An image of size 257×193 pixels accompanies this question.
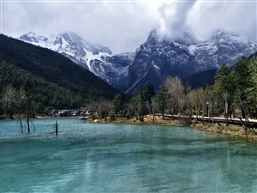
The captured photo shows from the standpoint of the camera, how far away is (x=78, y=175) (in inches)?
1682

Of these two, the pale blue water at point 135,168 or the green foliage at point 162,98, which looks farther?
the green foliage at point 162,98

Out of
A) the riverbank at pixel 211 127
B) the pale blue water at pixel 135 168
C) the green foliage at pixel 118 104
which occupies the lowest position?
the pale blue water at pixel 135 168

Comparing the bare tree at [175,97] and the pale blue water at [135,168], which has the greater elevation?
the bare tree at [175,97]

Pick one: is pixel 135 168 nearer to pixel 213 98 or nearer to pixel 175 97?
pixel 213 98

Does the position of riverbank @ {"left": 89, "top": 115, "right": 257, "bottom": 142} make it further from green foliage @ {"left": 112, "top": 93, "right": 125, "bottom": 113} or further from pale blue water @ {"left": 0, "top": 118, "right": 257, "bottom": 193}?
green foliage @ {"left": 112, "top": 93, "right": 125, "bottom": 113}

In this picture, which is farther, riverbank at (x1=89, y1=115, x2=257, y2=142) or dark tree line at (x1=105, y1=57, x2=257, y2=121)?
dark tree line at (x1=105, y1=57, x2=257, y2=121)

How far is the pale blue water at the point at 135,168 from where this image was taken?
119 ft

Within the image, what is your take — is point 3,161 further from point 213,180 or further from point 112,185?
point 213,180

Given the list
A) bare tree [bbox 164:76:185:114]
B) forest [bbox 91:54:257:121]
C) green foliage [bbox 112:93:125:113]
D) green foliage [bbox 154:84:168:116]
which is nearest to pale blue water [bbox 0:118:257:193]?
forest [bbox 91:54:257:121]

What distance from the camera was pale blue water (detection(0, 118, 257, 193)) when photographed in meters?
36.3

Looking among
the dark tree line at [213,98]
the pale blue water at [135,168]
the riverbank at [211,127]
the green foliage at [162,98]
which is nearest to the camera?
the pale blue water at [135,168]

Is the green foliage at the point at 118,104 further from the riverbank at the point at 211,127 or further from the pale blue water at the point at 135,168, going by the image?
the pale blue water at the point at 135,168

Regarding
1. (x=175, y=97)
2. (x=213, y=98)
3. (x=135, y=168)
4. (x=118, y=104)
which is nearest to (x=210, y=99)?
(x=213, y=98)

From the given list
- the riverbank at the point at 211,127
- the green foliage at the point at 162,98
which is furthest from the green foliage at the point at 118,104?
the green foliage at the point at 162,98
